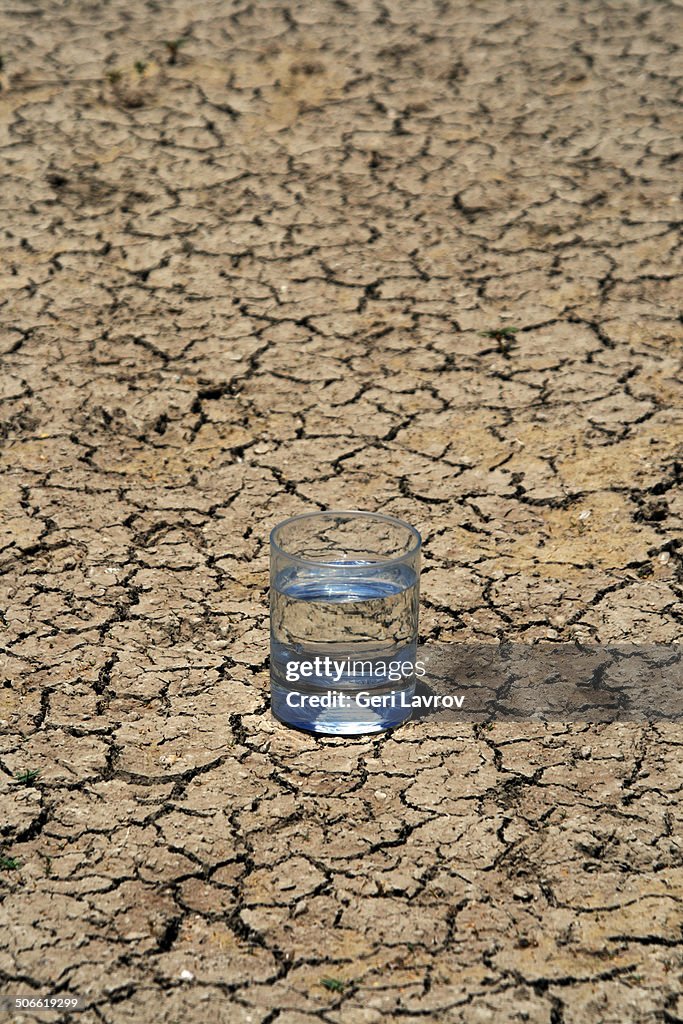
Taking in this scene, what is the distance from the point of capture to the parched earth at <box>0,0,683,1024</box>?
235cm

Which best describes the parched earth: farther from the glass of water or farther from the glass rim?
the glass rim

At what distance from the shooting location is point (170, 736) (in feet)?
9.21

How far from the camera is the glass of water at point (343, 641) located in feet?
9.07

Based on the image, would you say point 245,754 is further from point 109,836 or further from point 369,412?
point 369,412

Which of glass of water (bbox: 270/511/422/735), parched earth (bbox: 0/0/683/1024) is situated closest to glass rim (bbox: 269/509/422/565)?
glass of water (bbox: 270/511/422/735)

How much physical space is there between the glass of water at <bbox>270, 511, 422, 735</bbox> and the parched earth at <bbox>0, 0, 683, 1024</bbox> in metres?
0.06

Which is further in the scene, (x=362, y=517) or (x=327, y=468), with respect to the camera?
(x=327, y=468)

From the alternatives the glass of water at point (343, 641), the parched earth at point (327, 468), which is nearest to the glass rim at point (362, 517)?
the glass of water at point (343, 641)

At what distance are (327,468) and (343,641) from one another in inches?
40.2

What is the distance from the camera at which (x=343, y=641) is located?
9.10ft

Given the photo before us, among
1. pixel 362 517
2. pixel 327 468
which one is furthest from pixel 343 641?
pixel 327 468

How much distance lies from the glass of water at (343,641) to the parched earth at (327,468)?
6 centimetres

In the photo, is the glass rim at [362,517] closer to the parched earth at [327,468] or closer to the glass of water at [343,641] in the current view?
the glass of water at [343,641]

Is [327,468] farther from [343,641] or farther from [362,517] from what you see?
[343,641]
